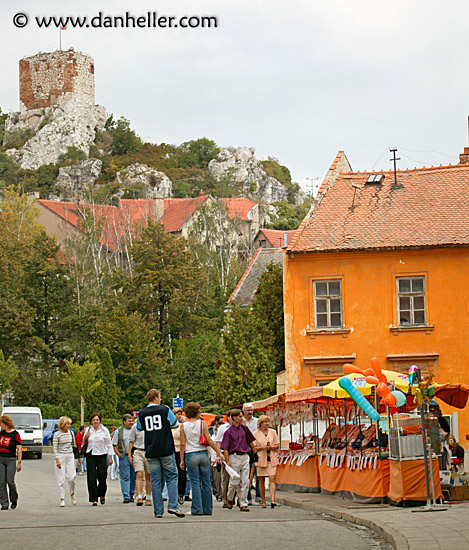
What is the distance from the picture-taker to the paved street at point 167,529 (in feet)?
35.7

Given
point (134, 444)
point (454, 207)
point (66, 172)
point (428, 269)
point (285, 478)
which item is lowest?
point (285, 478)

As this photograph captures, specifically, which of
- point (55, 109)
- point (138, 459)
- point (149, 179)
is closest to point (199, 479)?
point (138, 459)

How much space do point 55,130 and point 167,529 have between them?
12861 centimetres

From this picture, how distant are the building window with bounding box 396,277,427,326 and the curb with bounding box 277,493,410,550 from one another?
42.6 feet

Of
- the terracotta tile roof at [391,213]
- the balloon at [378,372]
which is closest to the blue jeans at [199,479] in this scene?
the balloon at [378,372]

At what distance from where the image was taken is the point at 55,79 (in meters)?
140

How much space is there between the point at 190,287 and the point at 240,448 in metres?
41.4

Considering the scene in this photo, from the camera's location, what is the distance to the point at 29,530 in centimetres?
1217

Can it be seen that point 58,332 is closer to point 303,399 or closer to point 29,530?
point 303,399

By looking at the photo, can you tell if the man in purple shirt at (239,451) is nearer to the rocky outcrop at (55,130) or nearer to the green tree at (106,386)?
the green tree at (106,386)

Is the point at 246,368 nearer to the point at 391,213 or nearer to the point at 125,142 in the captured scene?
the point at 391,213

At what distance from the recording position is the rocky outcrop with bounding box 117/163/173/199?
114 m

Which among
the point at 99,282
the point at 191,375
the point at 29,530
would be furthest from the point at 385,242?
the point at 99,282

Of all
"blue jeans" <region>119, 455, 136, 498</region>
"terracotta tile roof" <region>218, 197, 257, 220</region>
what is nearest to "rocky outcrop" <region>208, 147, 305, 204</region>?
"terracotta tile roof" <region>218, 197, 257, 220</region>
